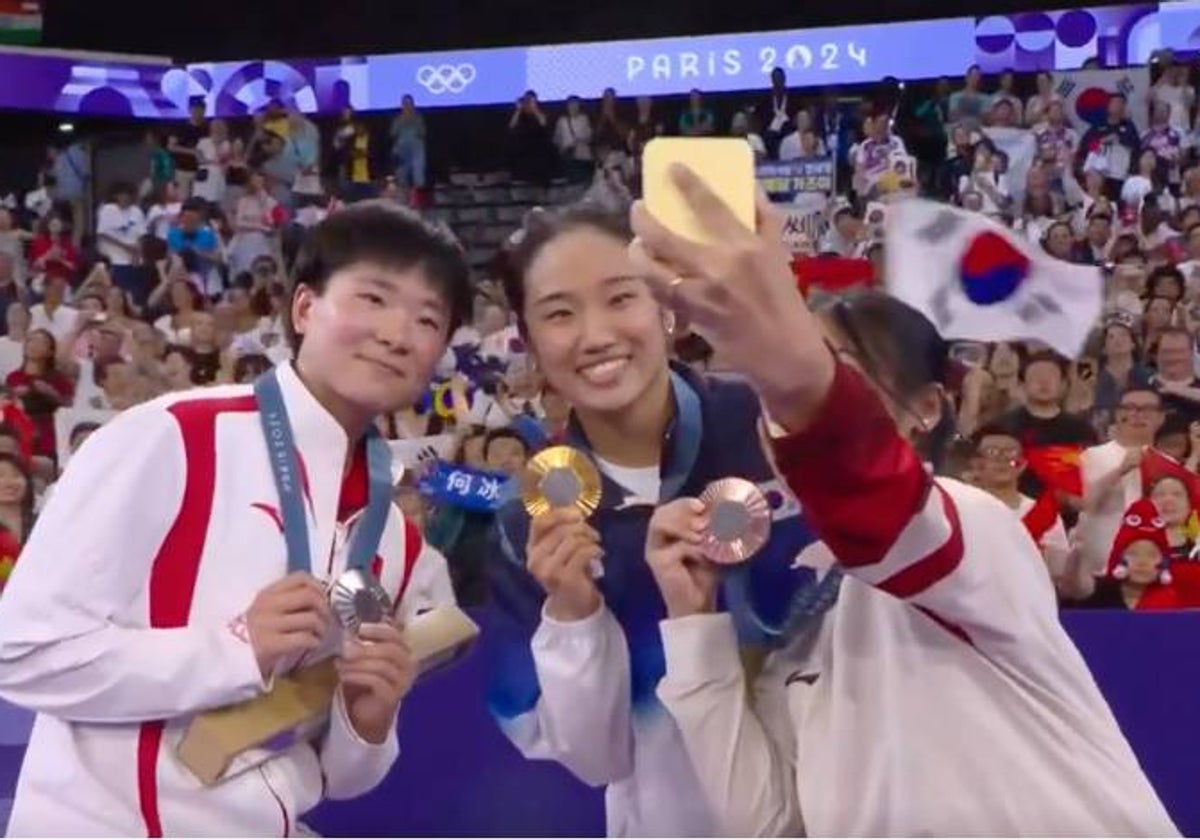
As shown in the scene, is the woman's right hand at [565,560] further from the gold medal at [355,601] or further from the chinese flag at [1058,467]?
the chinese flag at [1058,467]

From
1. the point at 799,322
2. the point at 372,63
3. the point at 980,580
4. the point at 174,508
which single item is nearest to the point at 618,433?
the point at 174,508

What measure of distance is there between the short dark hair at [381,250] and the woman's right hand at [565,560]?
40cm

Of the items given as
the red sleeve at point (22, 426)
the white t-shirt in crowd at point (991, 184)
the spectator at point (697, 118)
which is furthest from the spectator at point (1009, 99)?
the red sleeve at point (22, 426)

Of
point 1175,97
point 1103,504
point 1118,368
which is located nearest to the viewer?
point 1103,504

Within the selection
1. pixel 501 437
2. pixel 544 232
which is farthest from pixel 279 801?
pixel 501 437

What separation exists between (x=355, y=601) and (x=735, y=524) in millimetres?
480

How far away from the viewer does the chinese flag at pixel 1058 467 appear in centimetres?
473

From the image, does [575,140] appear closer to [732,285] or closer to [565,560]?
[565,560]

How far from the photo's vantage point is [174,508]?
2.02 metres

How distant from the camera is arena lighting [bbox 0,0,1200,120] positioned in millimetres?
12062

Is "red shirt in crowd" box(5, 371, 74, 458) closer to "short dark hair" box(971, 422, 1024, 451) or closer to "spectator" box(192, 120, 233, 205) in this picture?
"short dark hair" box(971, 422, 1024, 451)

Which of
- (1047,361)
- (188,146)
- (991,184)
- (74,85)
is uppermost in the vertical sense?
(74,85)

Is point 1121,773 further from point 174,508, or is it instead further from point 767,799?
point 174,508

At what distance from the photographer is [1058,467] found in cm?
482
